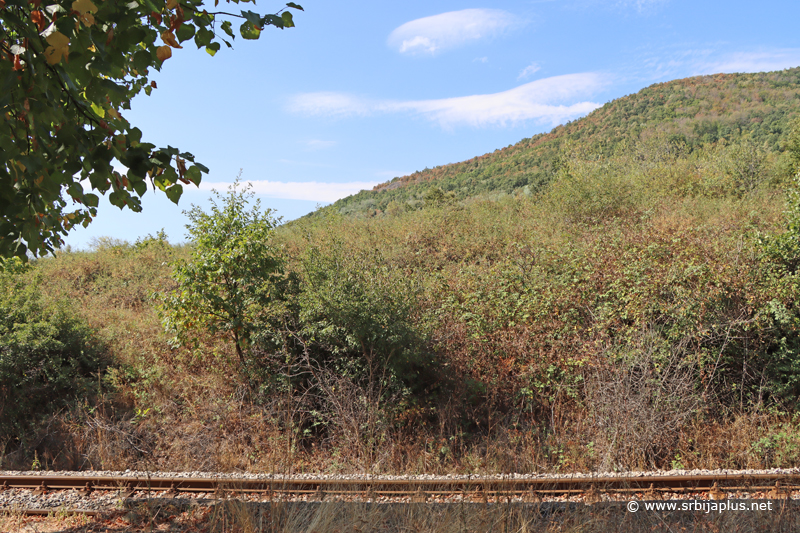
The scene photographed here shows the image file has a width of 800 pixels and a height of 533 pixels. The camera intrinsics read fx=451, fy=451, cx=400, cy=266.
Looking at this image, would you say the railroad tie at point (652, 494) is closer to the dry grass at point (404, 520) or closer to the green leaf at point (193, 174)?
the dry grass at point (404, 520)

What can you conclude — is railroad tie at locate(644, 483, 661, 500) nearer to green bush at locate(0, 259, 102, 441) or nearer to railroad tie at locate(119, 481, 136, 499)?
railroad tie at locate(119, 481, 136, 499)

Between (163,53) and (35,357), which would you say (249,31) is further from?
(35,357)

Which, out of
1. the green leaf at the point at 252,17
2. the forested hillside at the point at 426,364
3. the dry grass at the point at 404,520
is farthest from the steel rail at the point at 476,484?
the green leaf at the point at 252,17

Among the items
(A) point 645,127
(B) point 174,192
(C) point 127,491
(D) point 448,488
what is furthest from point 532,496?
(A) point 645,127

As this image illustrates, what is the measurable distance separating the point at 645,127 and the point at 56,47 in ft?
190

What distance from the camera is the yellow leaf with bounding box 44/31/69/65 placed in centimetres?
217

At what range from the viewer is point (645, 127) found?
50.3 metres

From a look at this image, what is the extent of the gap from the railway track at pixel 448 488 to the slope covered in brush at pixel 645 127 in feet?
106

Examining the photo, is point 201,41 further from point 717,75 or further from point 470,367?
point 717,75

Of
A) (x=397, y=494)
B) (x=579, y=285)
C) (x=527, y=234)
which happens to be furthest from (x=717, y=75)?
(x=397, y=494)


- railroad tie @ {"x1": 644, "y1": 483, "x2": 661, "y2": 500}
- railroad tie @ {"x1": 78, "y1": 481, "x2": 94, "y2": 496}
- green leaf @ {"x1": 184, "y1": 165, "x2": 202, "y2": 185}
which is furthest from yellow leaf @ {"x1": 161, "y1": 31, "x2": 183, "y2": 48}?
railroad tie @ {"x1": 644, "y1": 483, "x2": 661, "y2": 500}

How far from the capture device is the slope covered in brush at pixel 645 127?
41.8 meters

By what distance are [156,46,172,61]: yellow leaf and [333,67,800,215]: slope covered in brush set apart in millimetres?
34213

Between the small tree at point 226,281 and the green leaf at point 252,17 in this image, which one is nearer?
the green leaf at point 252,17
